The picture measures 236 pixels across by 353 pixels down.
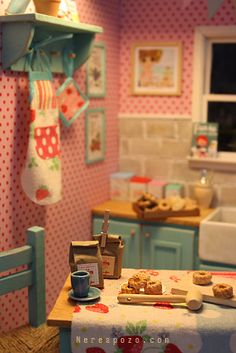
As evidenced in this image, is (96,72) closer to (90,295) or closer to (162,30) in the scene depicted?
(162,30)

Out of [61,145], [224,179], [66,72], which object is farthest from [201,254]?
[66,72]

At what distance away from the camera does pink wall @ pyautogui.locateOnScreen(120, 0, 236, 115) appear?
3.70 meters

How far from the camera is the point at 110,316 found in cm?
182

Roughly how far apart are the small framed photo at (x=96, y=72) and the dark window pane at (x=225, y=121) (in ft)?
2.65

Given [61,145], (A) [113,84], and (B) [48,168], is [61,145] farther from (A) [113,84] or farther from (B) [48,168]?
(A) [113,84]

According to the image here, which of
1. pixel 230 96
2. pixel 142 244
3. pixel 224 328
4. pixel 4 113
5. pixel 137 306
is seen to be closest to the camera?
pixel 224 328

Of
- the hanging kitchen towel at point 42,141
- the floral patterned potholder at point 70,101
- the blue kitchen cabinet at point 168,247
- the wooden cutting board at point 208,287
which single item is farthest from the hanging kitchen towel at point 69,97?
the wooden cutting board at point 208,287

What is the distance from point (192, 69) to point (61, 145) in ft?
3.82

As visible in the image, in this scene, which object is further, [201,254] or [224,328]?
[201,254]

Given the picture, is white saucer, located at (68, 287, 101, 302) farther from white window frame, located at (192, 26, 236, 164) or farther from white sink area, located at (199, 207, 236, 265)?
white window frame, located at (192, 26, 236, 164)

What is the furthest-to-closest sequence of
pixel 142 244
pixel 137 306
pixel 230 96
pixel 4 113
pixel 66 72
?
pixel 230 96 → pixel 142 244 → pixel 66 72 → pixel 4 113 → pixel 137 306

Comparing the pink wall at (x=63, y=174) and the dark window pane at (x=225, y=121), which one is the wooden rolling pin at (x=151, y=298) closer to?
the pink wall at (x=63, y=174)

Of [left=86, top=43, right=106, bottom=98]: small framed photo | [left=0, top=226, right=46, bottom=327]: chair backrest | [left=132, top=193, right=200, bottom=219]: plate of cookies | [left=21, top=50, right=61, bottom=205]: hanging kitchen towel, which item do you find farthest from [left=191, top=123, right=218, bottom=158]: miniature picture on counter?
[left=0, top=226, right=46, bottom=327]: chair backrest

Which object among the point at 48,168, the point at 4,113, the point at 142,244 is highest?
the point at 4,113
